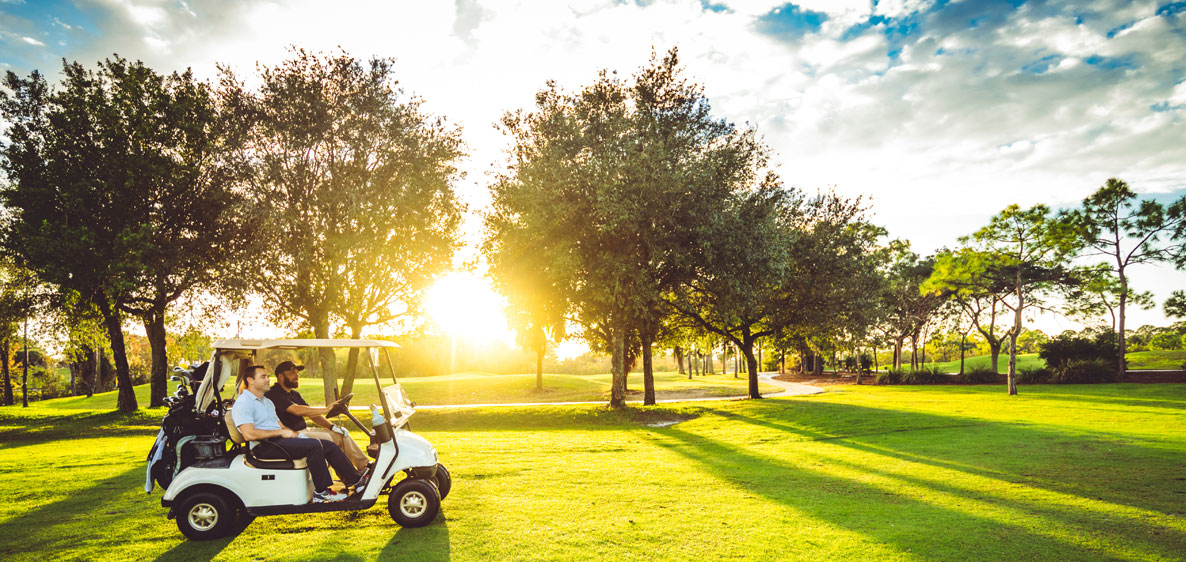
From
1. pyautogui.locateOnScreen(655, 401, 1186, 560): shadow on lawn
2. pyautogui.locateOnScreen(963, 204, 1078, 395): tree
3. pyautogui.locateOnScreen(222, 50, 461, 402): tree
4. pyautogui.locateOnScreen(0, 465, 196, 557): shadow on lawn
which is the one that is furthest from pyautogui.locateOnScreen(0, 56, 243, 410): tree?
pyautogui.locateOnScreen(963, 204, 1078, 395): tree

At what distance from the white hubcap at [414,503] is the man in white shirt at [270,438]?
813mm

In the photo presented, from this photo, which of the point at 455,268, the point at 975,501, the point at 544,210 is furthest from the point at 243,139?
the point at 975,501

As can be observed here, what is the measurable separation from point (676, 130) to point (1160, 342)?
149 ft

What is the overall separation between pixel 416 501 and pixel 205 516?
263cm

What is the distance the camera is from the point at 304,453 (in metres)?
7.39

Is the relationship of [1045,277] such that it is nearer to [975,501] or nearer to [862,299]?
[862,299]

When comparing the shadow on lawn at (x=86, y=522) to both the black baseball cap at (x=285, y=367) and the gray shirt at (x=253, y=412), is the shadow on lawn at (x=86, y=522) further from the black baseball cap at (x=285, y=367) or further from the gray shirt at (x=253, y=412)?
the black baseball cap at (x=285, y=367)

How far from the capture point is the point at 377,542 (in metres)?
Result: 7.11

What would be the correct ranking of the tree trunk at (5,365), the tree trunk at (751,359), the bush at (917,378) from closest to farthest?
the tree trunk at (751,359) < the tree trunk at (5,365) < the bush at (917,378)

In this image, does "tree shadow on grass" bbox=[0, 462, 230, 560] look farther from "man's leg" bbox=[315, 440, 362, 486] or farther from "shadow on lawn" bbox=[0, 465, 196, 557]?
"man's leg" bbox=[315, 440, 362, 486]

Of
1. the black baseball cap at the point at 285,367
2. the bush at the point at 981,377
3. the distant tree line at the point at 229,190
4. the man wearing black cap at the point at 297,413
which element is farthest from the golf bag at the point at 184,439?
the bush at the point at 981,377

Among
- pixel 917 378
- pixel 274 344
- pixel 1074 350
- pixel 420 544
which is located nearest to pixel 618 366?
pixel 420 544

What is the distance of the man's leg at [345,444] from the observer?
795 cm

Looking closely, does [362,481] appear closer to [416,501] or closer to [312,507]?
[312,507]
